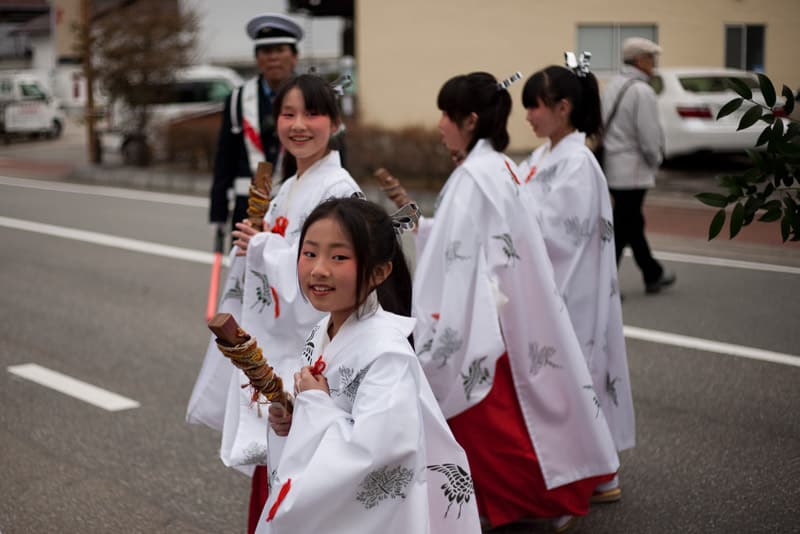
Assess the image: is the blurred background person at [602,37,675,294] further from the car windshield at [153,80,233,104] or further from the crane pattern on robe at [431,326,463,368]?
the car windshield at [153,80,233,104]

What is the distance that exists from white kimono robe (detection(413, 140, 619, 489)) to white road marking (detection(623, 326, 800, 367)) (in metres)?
2.68

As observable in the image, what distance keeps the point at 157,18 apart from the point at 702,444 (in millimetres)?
15233

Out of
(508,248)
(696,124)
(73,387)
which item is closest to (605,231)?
(508,248)

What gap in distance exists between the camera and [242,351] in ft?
7.63

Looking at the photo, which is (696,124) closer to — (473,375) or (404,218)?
(473,375)

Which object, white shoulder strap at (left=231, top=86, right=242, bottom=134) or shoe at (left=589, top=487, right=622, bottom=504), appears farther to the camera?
white shoulder strap at (left=231, top=86, right=242, bottom=134)

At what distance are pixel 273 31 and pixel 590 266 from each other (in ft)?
7.05

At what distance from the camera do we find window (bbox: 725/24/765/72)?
18656 mm

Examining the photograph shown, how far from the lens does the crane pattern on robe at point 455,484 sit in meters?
2.67

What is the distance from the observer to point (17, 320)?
7309 millimetres

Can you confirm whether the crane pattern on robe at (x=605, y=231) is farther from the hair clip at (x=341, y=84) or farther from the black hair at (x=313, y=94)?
the black hair at (x=313, y=94)

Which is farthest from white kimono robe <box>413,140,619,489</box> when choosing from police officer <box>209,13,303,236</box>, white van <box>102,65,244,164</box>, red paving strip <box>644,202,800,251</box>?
white van <box>102,65,244,164</box>

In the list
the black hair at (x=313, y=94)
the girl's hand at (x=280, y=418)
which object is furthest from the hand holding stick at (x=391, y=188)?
the girl's hand at (x=280, y=418)

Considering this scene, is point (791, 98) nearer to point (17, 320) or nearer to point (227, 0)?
point (17, 320)
